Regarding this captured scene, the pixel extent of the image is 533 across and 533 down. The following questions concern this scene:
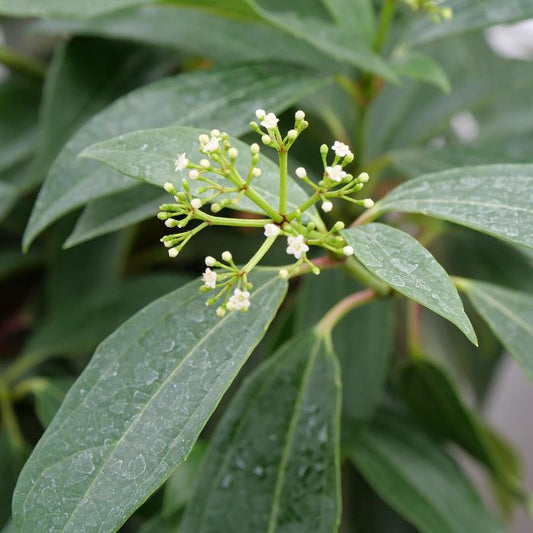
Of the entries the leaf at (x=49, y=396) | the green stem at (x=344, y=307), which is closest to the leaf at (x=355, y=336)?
the green stem at (x=344, y=307)

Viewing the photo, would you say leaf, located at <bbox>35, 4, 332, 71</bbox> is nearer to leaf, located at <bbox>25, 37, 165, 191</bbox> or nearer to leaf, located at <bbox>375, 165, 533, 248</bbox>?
leaf, located at <bbox>25, 37, 165, 191</bbox>

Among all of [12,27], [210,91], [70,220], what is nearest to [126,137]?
[210,91]

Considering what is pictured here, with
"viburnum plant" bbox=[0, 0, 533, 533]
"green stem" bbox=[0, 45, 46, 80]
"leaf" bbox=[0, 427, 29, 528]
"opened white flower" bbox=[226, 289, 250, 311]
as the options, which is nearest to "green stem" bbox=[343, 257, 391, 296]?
"viburnum plant" bbox=[0, 0, 533, 533]

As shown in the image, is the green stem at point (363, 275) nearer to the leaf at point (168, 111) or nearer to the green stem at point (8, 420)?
the leaf at point (168, 111)

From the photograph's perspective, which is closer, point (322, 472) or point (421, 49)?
point (322, 472)

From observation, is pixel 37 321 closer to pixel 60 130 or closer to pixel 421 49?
pixel 60 130

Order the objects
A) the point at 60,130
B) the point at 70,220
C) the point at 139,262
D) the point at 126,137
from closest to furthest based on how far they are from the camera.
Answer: the point at 126,137 → the point at 60,130 → the point at 70,220 → the point at 139,262
